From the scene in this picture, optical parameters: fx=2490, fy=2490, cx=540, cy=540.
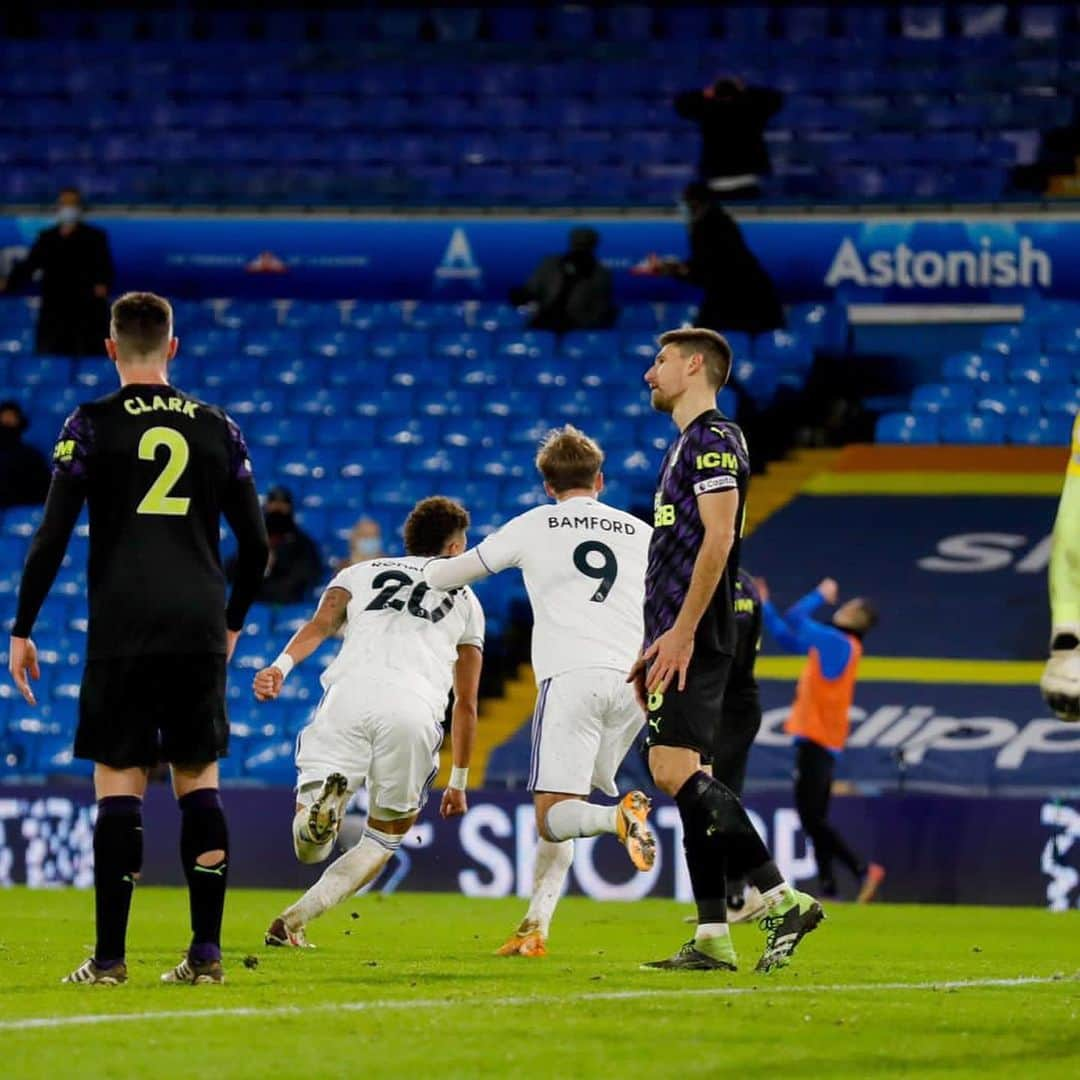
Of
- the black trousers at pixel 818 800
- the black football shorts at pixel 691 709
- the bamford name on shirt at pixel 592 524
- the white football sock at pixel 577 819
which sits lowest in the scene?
the black trousers at pixel 818 800

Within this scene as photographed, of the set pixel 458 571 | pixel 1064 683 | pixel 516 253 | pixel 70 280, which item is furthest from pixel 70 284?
pixel 1064 683

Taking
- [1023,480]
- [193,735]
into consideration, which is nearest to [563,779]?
[193,735]

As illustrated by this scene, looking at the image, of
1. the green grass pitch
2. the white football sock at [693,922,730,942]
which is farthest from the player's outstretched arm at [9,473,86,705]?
the white football sock at [693,922,730,942]

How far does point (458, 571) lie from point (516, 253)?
45.5ft

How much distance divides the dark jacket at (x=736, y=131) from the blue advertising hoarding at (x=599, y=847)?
7.76 metres

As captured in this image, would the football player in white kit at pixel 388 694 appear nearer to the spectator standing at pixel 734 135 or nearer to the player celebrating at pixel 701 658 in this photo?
the player celebrating at pixel 701 658

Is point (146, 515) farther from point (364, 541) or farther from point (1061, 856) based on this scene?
point (364, 541)

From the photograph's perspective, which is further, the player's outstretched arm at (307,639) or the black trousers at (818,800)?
the black trousers at (818,800)

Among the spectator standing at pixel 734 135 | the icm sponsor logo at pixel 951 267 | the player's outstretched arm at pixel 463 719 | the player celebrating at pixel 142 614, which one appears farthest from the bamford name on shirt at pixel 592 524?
the spectator standing at pixel 734 135

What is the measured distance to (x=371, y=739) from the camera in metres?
9.81

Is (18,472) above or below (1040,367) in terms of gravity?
below

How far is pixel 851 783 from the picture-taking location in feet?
54.9

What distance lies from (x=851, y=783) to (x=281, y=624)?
193 inches

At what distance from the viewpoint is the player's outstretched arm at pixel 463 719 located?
9.91m
